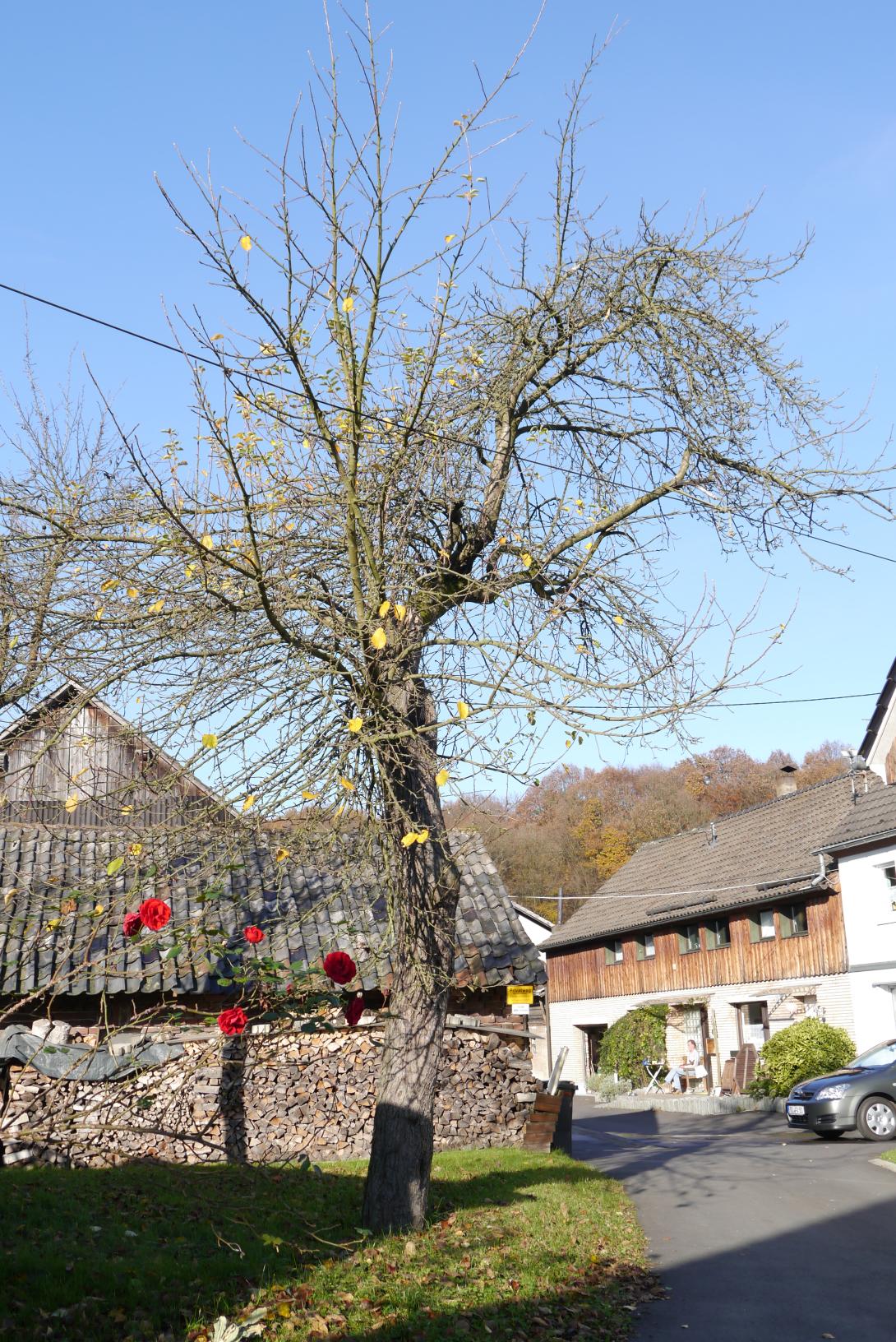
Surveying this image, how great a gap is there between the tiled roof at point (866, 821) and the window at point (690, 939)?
614 centimetres

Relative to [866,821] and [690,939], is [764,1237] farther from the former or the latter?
[690,939]

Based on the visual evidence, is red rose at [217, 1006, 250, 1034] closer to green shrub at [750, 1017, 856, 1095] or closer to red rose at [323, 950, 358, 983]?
red rose at [323, 950, 358, 983]

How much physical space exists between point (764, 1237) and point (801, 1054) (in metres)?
16.7

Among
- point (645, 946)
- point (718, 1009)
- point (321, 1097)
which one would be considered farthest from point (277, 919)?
point (645, 946)

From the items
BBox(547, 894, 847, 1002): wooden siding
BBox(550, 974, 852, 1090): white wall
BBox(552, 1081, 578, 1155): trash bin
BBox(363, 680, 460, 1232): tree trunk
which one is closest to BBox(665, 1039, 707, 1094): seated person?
BBox(550, 974, 852, 1090): white wall

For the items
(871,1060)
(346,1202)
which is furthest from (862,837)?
(346,1202)

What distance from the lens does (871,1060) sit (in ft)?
60.2

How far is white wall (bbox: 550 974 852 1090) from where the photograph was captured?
2728cm

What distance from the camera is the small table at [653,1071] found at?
31703 mm

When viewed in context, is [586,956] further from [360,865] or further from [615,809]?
[360,865]

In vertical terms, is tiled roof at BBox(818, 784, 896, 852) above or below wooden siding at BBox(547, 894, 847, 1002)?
above

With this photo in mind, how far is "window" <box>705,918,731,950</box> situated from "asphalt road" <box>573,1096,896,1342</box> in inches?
546

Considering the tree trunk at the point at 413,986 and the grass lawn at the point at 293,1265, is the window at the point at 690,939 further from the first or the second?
the tree trunk at the point at 413,986

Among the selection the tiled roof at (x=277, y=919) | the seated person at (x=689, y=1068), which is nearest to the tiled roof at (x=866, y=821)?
the seated person at (x=689, y=1068)
